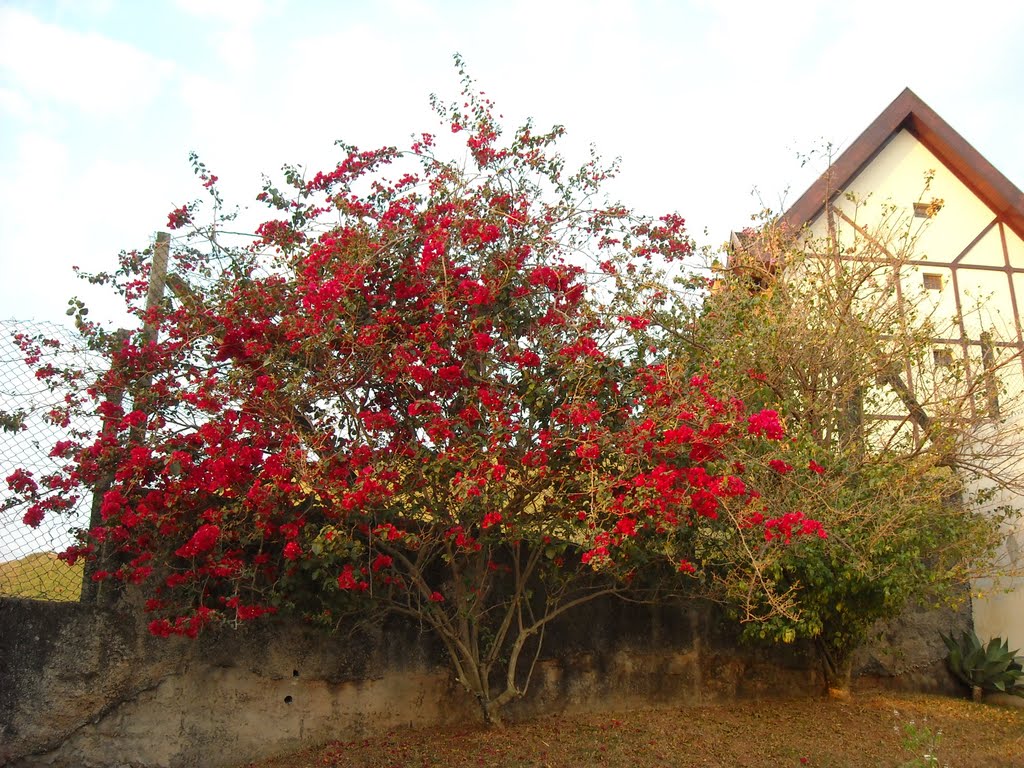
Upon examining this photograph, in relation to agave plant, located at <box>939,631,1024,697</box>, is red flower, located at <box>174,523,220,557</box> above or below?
above

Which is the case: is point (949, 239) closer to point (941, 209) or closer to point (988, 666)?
point (941, 209)

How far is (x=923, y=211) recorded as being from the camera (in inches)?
397

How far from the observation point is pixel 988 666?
759cm

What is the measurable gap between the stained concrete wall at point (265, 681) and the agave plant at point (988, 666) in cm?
249

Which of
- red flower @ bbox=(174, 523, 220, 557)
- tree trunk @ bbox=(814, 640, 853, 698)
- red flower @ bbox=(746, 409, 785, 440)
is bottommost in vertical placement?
tree trunk @ bbox=(814, 640, 853, 698)

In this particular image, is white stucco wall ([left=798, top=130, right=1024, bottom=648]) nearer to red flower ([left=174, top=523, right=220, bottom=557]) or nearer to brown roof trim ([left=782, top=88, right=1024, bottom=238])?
brown roof trim ([left=782, top=88, right=1024, bottom=238])

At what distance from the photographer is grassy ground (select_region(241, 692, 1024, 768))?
5137 millimetres

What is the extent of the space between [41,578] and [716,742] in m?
4.29

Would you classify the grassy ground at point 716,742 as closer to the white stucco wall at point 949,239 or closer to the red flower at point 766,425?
the red flower at point 766,425

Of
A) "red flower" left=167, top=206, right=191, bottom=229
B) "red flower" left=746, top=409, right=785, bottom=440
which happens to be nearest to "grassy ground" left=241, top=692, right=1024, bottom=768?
"red flower" left=746, top=409, right=785, bottom=440

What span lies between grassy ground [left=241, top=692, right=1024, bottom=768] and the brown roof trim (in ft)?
18.6

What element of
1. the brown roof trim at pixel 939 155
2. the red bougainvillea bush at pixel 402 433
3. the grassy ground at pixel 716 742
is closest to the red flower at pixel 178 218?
the red bougainvillea bush at pixel 402 433

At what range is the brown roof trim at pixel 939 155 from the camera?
32.1 ft

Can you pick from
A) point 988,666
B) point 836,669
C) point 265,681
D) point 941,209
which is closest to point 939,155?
point 941,209
